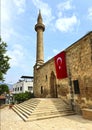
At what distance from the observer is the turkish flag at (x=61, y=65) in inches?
446

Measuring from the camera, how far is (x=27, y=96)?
60.0 ft

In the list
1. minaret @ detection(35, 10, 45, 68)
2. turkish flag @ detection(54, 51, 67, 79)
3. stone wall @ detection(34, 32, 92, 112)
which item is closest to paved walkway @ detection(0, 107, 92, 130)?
stone wall @ detection(34, 32, 92, 112)

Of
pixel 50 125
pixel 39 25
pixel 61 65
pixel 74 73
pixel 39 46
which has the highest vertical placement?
pixel 39 25

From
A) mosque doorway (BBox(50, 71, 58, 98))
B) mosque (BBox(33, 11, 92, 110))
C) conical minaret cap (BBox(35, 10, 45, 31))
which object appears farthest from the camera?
conical minaret cap (BBox(35, 10, 45, 31))

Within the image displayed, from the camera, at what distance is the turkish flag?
37.2 feet

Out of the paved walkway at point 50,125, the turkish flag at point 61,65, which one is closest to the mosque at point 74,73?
the turkish flag at point 61,65

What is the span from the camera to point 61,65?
11.6 m

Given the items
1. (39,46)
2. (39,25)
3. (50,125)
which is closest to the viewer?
(50,125)

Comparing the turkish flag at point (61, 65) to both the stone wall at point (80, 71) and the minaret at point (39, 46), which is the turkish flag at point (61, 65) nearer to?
the stone wall at point (80, 71)

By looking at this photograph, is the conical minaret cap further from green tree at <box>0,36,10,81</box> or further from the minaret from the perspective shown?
green tree at <box>0,36,10,81</box>

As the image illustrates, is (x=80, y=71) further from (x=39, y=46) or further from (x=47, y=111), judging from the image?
(x=39, y=46)

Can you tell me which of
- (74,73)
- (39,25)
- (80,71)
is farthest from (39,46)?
(80,71)

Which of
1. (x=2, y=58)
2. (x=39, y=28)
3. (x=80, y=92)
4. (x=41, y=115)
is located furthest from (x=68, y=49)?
(x=39, y=28)

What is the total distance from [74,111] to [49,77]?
5285mm
